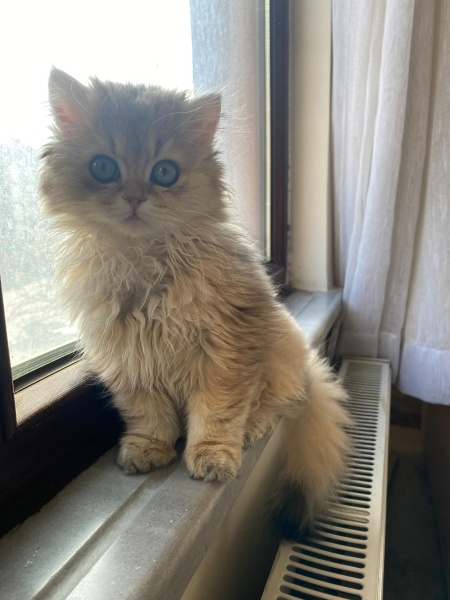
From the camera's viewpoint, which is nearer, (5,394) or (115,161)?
(5,394)

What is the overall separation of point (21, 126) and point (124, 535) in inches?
23.7

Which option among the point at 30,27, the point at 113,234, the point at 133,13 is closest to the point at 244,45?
the point at 133,13

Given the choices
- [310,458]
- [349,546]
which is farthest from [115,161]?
[349,546]

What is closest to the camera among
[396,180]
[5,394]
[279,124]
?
[5,394]

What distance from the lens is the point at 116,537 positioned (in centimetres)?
57

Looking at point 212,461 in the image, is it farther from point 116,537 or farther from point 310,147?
point 310,147

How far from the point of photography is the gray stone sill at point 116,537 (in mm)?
500

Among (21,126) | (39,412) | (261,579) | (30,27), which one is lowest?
(261,579)

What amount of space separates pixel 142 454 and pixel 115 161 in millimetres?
441

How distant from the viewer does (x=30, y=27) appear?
0.70m

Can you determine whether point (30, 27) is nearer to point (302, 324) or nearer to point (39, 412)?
point (39, 412)

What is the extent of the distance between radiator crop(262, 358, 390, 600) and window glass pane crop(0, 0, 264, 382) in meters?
0.52

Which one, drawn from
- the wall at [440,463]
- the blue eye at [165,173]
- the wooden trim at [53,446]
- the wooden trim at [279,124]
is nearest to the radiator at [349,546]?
the wooden trim at [53,446]

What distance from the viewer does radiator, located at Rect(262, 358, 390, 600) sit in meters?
0.71
